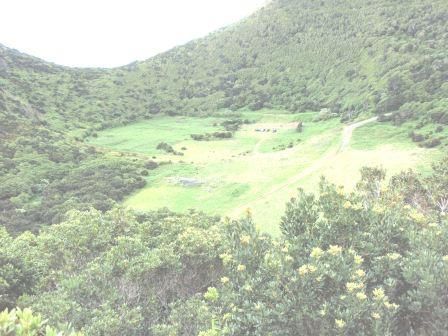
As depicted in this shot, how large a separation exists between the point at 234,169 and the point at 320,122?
33352 mm

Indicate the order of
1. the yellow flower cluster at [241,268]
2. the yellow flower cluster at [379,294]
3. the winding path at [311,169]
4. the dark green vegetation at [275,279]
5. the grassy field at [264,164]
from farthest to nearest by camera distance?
1. the grassy field at [264,164]
2. the winding path at [311,169]
3. the yellow flower cluster at [241,268]
4. the dark green vegetation at [275,279]
5. the yellow flower cluster at [379,294]

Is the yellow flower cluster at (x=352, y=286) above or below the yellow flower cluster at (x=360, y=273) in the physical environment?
above

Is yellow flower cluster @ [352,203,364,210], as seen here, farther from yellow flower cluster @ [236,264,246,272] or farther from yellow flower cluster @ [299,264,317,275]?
yellow flower cluster @ [236,264,246,272]

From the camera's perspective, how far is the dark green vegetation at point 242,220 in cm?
943

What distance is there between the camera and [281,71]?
13775cm

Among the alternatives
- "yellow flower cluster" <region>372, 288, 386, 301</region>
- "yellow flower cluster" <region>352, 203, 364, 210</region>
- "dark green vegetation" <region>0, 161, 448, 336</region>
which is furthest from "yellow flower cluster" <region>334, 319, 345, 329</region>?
"yellow flower cluster" <region>352, 203, 364, 210</region>

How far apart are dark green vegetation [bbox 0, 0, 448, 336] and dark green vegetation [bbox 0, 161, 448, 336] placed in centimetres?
4

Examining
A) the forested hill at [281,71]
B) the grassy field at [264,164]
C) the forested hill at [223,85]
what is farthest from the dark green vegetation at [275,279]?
the forested hill at [281,71]

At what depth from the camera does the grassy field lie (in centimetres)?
5378

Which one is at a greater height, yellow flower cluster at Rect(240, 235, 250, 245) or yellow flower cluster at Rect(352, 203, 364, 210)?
yellow flower cluster at Rect(352, 203, 364, 210)

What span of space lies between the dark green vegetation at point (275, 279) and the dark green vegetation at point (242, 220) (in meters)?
0.04

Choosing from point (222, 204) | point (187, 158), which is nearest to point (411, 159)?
point (222, 204)

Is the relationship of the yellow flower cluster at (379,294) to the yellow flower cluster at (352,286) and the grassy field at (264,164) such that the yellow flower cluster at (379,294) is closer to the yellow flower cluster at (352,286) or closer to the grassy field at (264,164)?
the yellow flower cluster at (352,286)

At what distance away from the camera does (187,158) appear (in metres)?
77.3
